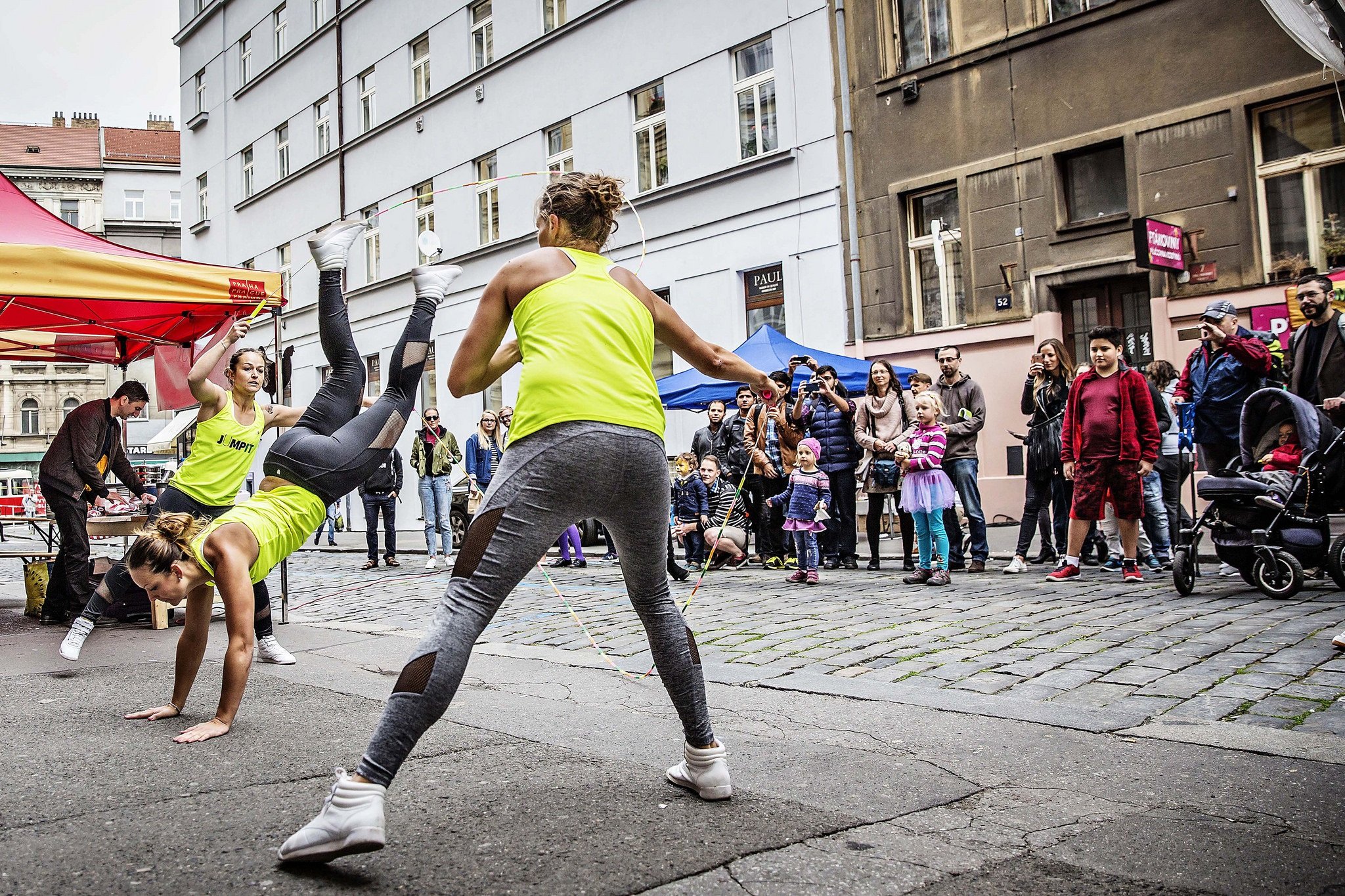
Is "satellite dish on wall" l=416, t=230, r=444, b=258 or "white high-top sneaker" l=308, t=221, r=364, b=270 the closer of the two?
"white high-top sneaker" l=308, t=221, r=364, b=270

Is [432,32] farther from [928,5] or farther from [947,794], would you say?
[947,794]

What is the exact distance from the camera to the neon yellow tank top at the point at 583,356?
307cm

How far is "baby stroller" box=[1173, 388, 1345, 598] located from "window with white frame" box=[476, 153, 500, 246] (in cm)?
1752

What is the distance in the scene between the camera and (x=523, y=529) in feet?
9.91

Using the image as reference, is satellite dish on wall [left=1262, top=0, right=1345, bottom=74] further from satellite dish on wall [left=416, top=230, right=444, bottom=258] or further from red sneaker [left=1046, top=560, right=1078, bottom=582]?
satellite dish on wall [left=416, top=230, right=444, bottom=258]

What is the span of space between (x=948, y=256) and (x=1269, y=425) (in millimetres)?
8611

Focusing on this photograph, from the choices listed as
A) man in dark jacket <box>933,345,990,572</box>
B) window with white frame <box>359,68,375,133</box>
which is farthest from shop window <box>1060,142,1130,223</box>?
window with white frame <box>359,68,375,133</box>

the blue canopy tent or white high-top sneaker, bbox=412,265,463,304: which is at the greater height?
the blue canopy tent

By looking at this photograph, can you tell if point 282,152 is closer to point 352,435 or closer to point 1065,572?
point 1065,572

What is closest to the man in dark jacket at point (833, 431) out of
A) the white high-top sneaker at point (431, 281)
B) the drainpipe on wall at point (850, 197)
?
the drainpipe on wall at point (850, 197)

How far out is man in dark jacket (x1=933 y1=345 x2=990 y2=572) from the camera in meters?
10.3

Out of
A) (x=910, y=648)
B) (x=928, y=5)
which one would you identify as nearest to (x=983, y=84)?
(x=928, y=5)

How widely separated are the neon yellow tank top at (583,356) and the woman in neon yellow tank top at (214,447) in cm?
392

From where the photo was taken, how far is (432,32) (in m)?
24.7
